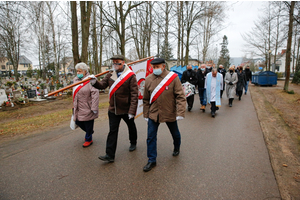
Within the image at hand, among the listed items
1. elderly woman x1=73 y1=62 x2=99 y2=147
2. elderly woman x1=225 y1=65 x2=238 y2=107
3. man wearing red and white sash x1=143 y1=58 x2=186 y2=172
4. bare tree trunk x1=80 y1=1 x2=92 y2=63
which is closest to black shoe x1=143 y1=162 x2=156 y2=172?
man wearing red and white sash x1=143 y1=58 x2=186 y2=172

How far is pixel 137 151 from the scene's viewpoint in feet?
Answer: 12.4

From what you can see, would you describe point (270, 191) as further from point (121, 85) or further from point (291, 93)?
point (291, 93)

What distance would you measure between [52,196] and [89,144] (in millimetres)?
1695

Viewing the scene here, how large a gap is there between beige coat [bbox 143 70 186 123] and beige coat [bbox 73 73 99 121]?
4.06 feet

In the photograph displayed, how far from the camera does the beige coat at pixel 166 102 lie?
3.09 meters

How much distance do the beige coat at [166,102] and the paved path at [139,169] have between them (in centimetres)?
85

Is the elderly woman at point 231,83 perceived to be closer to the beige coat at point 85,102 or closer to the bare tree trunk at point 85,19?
the beige coat at point 85,102

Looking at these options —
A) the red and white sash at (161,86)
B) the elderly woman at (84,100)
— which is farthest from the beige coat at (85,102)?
the red and white sash at (161,86)

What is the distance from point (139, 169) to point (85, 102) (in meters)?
1.75

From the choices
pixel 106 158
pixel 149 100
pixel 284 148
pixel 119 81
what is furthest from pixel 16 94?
pixel 284 148

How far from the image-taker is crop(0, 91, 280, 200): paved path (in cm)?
251

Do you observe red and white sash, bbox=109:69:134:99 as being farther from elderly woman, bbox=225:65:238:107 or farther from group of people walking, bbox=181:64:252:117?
elderly woman, bbox=225:65:238:107

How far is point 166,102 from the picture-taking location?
3119mm

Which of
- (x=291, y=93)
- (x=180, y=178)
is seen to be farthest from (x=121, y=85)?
(x=291, y=93)
